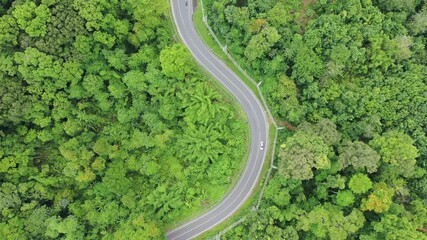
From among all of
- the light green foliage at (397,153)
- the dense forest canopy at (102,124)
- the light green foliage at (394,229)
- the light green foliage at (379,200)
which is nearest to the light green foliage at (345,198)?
the light green foliage at (379,200)

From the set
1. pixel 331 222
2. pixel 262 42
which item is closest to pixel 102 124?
pixel 262 42

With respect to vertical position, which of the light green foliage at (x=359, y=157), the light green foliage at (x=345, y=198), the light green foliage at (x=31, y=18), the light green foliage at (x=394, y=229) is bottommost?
the light green foliage at (x=394, y=229)

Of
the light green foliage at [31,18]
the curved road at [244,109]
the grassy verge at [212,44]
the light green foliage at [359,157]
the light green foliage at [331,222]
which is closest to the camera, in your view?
the light green foliage at [331,222]

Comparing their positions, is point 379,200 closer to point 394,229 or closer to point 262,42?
point 394,229

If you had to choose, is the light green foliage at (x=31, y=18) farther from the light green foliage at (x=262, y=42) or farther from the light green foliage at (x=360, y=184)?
the light green foliage at (x=360, y=184)

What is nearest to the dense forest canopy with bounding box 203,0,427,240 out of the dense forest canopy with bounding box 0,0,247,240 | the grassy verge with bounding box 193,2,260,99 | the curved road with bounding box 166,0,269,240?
the grassy verge with bounding box 193,2,260,99

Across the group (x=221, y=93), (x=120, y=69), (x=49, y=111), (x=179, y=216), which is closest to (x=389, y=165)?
(x=221, y=93)
